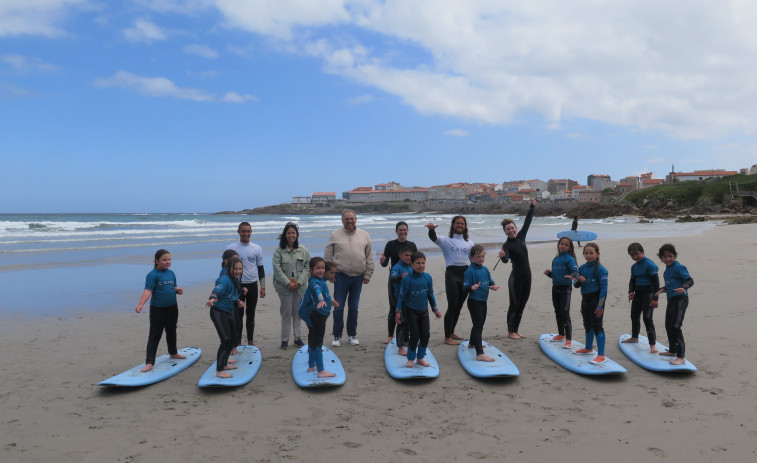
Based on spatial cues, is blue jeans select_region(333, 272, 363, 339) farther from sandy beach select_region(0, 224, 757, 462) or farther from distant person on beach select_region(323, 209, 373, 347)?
sandy beach select_region(0, 224, 757, 462)

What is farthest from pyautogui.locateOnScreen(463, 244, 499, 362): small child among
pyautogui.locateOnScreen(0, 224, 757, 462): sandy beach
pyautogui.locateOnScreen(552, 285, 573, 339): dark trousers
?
pyautogui.locateOnScreen(552, 285, 573, 339): dark trousers

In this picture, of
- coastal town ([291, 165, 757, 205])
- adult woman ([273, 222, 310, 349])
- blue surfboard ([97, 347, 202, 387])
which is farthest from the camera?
coastal town ([291, 165, 757, 205])

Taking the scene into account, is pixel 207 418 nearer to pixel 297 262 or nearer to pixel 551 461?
pixel 297 262

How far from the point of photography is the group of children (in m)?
4.95

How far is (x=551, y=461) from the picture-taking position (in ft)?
10.9

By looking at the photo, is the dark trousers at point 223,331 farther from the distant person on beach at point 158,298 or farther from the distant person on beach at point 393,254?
the distant person on beach at point 393,254

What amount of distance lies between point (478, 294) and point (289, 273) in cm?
249

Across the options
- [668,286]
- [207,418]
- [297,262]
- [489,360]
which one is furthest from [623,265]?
[207,418]

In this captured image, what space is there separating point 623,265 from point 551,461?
1139 centimetres

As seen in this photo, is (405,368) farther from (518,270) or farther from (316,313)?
(518,270)

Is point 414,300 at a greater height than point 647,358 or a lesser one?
greater

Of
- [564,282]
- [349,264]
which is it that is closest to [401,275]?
[349,264]

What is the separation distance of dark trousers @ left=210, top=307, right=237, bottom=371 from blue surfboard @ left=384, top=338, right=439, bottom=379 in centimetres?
181

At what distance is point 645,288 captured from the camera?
18.7ft
